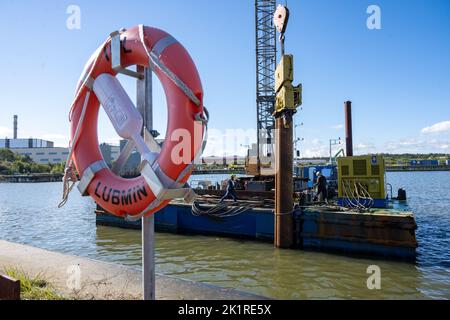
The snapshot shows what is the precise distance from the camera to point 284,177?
33.0 feet

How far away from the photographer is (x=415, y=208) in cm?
2034

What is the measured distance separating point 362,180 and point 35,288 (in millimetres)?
10554

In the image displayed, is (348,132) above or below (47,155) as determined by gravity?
below

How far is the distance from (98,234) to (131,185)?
464 inches

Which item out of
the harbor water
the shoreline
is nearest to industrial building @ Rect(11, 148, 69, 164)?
the harbor water

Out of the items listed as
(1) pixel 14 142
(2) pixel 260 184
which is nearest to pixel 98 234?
(2) pixel 260 184

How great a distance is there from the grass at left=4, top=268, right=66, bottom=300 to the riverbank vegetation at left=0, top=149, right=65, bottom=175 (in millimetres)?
90324

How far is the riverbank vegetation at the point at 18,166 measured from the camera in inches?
3474

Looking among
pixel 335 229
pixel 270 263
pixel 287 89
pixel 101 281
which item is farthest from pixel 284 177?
pixel 101 281

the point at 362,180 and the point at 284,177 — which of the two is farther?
the point at 362,180

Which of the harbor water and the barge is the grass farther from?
the barge

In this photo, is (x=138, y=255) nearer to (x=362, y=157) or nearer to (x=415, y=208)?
(x=362, y=157)

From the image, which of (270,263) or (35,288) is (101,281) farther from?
(270,263)

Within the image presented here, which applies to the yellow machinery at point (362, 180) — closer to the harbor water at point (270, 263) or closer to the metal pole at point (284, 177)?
the harbor water at point (270, 263)
